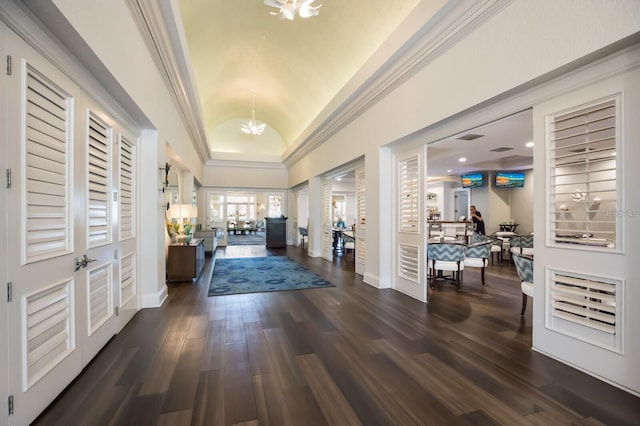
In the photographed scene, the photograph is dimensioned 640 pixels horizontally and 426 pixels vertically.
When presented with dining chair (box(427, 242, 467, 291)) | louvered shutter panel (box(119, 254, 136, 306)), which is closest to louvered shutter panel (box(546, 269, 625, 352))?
dining chair (box(427, 242, 467, 291))

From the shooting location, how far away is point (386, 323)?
10.9 feet

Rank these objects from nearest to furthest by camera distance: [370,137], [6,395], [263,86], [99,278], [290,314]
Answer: [6,395], [99,278], [290,314], [370,137], [263,86]

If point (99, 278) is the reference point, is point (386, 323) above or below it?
below

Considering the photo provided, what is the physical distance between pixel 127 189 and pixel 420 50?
387 cm

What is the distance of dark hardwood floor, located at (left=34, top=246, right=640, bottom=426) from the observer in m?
1.79

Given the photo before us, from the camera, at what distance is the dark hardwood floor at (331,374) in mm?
1785

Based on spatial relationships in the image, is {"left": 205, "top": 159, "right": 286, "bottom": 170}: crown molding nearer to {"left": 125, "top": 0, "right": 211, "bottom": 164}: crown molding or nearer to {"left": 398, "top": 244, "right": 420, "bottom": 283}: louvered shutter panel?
{"left": 125, "top": 0, "right": 211, "bottom": 164}: crown molding

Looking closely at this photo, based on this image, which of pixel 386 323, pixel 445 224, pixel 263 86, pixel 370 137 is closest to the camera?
pixel 386 323

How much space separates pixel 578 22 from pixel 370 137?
10.4 feet

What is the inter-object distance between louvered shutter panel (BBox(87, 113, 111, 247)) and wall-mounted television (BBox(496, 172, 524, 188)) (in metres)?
11.0

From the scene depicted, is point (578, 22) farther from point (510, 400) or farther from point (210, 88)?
point (210, 88)

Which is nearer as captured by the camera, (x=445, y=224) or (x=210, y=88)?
(x=210, y=88)

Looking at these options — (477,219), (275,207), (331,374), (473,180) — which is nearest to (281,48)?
(331,374)

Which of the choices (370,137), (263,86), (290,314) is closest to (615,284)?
(290,314)
